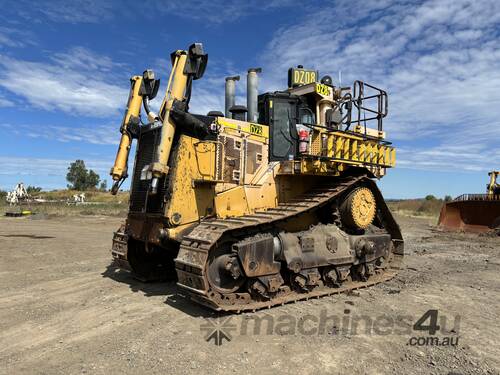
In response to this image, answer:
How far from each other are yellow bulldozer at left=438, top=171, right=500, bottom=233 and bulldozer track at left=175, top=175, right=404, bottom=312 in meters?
14.4

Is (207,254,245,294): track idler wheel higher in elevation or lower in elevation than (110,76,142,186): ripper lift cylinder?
lower

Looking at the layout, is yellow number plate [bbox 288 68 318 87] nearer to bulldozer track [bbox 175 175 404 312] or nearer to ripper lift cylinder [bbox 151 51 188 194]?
bulldozer track [bbox 175 175 404 312]

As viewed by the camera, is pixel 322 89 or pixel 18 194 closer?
pixel 322 89

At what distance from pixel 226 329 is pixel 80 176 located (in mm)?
86688

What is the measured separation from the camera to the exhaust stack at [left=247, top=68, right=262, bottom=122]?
8961 mm

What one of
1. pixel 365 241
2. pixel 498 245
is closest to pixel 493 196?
pixel 498 245

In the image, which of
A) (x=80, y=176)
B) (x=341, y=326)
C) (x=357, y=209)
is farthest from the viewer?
(x=80, y=176)

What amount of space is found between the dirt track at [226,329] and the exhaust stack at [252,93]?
154 inches

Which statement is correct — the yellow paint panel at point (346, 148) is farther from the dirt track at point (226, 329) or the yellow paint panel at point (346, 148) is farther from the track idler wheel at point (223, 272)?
the track idler wheel at point (223, 272)

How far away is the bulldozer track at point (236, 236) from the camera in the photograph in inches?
260

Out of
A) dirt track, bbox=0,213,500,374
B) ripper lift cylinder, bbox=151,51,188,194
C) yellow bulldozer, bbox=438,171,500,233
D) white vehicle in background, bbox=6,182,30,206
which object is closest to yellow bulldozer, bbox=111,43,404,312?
ripper lift cylinder, bbox=151,51,188,194

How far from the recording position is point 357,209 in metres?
9.17

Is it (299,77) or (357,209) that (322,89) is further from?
(357,209)

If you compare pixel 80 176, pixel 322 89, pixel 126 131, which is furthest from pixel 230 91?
pixel 80 176
